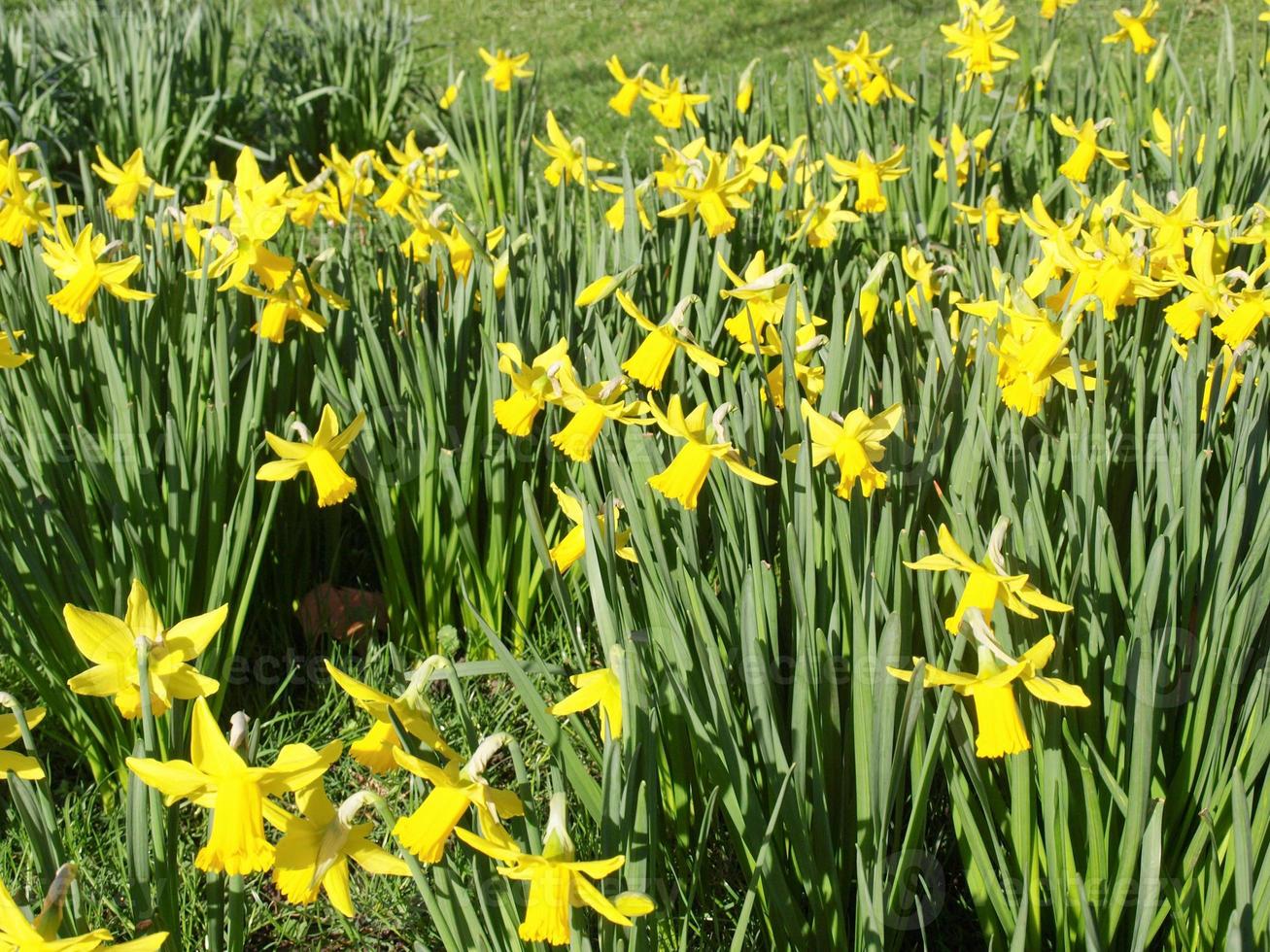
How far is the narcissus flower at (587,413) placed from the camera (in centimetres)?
154

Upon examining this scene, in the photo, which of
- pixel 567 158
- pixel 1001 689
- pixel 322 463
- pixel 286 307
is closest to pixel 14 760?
pixel 322 463

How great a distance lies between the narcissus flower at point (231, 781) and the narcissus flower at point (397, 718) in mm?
59

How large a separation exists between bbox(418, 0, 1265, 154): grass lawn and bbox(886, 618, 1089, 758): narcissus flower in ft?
15.8

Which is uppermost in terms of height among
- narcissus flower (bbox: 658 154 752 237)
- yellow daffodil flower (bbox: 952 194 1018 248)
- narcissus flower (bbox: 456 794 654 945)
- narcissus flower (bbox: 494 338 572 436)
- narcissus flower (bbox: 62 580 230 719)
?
narcissus flower (bbox: 658 154 752 237)

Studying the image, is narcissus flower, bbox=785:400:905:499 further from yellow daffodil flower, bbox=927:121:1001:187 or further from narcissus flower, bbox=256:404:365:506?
yellow daffodil flower, bbox=927:121:1001:187

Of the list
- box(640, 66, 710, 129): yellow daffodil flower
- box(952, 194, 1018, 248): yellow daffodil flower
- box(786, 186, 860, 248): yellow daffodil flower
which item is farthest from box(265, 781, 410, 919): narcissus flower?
box(640, 66, 710, 129): yellow daffodil flower

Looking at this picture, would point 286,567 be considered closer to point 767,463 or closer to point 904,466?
point 767,463

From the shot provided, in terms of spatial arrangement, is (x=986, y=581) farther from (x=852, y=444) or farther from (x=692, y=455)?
(x=692, y=455)

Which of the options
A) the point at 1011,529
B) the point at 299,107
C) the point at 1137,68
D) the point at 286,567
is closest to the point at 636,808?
the point at 1011,529

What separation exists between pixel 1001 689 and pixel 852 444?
370mm

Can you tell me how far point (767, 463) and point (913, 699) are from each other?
59 cm

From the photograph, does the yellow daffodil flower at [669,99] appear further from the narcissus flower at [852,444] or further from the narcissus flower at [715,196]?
the narcissus flower at [852,444]

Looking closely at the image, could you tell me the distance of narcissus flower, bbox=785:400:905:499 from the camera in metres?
1.41

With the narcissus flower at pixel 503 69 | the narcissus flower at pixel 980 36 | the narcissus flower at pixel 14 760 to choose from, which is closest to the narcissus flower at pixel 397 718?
the narcissus flower at pixel 14 760
